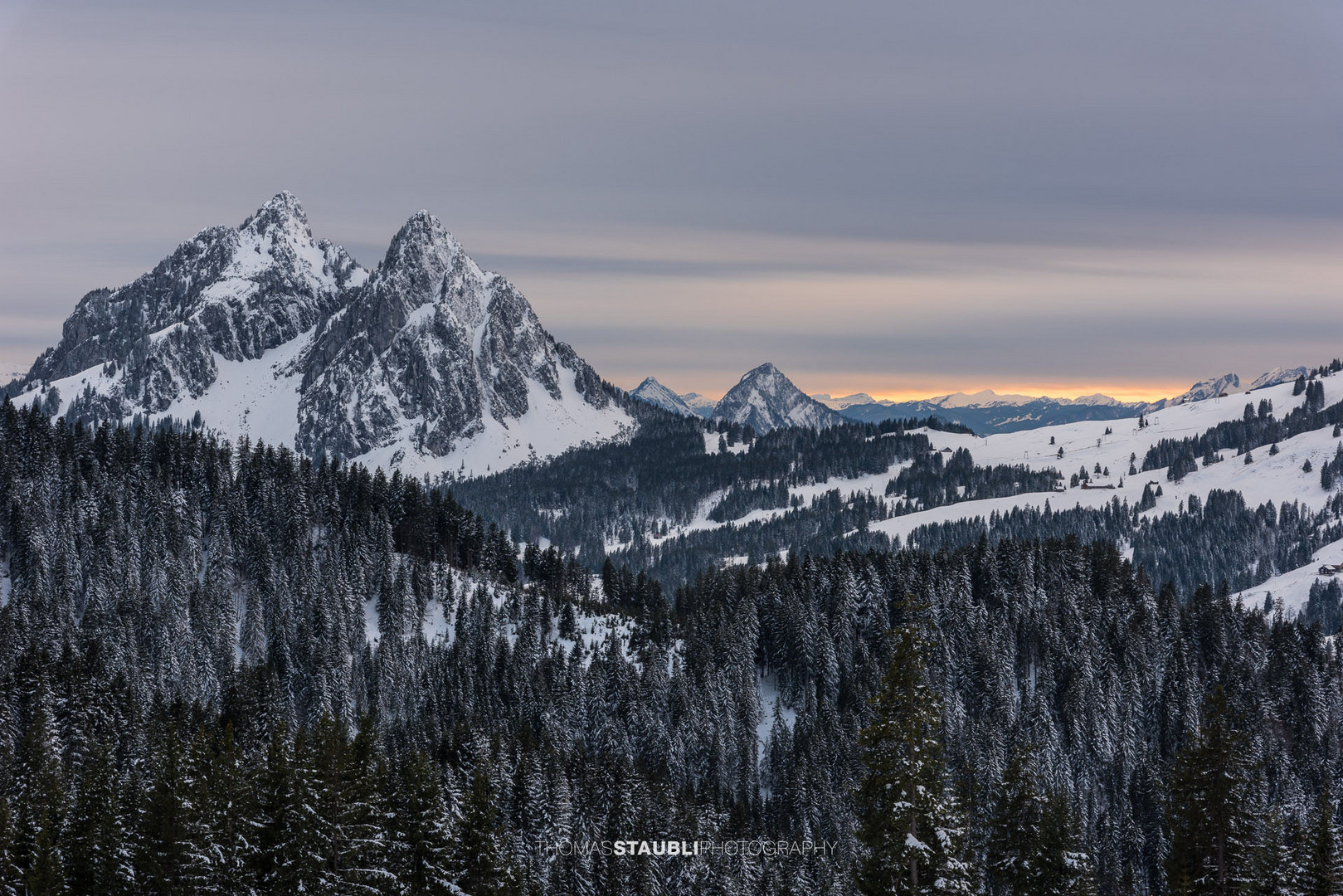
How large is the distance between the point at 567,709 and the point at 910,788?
105 metres

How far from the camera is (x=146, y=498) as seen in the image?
534ft

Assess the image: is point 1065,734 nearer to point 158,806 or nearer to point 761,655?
point 761,655

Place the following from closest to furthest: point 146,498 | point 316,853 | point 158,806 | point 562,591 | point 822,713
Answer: point 316,853, point 158,806, point 822,713, point 146,498, point 562,591

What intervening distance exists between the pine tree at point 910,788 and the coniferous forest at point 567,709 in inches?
4.9

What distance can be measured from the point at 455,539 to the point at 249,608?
3822cm

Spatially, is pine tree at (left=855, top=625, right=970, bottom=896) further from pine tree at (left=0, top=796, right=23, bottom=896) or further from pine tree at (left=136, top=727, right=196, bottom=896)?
pine tree at (left=0, top=796, right=23, bottom=896)

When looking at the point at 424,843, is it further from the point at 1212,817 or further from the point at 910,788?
the point at 1212,817

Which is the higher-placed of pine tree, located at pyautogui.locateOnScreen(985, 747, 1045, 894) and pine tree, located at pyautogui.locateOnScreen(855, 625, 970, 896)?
pine tree, located at pyautogui.locateOnScreen(855, 625, 970, 896)

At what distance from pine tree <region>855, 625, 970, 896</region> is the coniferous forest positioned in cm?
12

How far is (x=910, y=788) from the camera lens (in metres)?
40.6

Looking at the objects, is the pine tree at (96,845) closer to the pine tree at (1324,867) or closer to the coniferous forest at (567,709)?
the coniferous forest at (567,709)

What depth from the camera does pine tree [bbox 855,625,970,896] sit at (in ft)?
133

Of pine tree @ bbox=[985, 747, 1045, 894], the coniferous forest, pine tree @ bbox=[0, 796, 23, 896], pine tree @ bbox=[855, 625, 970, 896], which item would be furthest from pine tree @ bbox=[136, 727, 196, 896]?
pine tree @ bbox=[985, 747, 1045, 894]

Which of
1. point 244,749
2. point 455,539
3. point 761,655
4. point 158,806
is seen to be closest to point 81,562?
point 455,539
